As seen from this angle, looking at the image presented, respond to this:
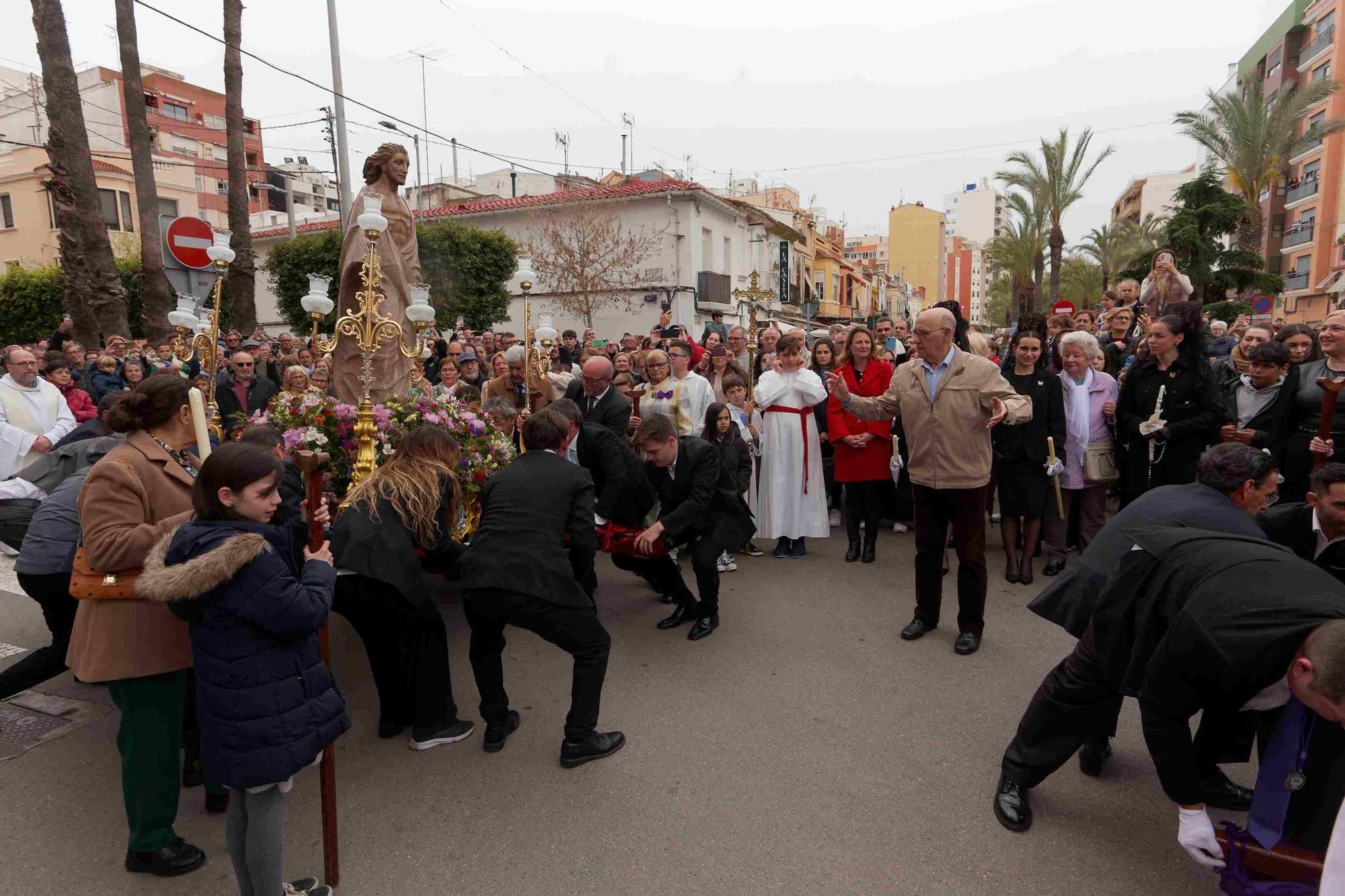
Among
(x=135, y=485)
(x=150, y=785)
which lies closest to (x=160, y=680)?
(x=150, y=785)

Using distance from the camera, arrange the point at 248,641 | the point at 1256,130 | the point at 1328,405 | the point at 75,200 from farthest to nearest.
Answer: the point at 1256,130 < the point at 75,200 < the point at 1328,405 < the point at 248,641

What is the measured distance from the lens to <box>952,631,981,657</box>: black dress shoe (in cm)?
471

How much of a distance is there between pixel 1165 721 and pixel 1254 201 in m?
26.4

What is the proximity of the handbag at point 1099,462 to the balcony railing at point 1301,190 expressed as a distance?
43027 mm

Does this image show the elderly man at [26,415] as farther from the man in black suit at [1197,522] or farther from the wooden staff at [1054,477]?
the wooden staff at [1054,477]

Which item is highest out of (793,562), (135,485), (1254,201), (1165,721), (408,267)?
(1254,201)

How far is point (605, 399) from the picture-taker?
6.32m

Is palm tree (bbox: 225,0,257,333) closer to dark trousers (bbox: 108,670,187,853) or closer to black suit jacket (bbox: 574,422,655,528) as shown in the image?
black suit jacket (bbox: 574,422,655,528)

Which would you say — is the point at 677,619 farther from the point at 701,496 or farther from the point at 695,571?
the point at 701,496

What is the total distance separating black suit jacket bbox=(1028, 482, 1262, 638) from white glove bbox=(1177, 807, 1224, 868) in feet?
2.33

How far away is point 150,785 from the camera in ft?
9.43

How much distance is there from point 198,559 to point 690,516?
2.92 metres

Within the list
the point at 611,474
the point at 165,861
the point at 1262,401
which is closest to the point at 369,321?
the point at 611,474

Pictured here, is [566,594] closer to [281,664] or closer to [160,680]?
[281,664]
